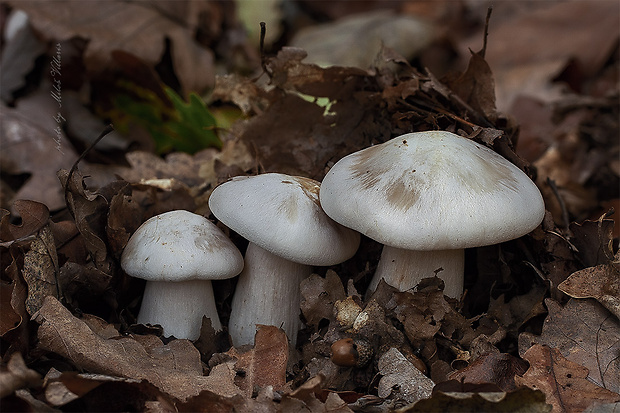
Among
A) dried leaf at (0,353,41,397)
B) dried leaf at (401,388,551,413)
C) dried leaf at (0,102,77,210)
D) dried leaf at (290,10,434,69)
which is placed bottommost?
dried leaf at (290,10,434,69)

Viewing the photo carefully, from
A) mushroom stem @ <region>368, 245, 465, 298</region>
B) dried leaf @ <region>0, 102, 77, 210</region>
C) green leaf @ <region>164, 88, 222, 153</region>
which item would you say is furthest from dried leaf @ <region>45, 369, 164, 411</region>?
green leaf @ <region>164, 88, 222, 153</region>

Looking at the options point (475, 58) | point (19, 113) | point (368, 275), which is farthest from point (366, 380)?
point (19, 113)

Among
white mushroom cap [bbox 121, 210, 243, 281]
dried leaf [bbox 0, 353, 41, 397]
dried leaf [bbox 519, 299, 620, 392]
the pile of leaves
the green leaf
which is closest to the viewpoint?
dried leaf [bbox 0, 353, 41, 397]

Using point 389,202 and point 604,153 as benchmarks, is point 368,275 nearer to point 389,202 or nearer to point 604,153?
point 389,202

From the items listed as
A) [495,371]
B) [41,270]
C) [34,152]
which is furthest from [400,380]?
[34,152]

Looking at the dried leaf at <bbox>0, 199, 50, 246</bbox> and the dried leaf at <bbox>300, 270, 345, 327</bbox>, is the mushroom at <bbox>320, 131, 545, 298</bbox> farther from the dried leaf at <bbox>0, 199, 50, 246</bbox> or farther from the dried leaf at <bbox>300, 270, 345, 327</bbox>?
the dried leaf at <bbox>0, 199, 50, 246</bbox>

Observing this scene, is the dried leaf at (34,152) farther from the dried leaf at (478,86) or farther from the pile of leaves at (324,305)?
the dried leaf at (478,86)

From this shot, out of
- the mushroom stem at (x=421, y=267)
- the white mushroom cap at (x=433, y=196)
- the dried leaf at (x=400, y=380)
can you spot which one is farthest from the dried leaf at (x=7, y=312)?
the mushroom stem at (x=421, y=267)

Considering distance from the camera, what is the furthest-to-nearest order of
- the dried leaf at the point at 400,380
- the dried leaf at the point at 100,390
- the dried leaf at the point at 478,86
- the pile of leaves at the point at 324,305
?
the dried leaf at the point at 478,86 → the dried leaf at the point at 400,380 → the pile of leaves at the point at 324,305 → the dried leaf at the point at 100,390
